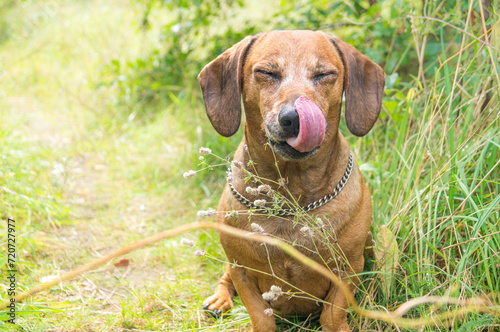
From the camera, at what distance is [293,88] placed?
2.21 m

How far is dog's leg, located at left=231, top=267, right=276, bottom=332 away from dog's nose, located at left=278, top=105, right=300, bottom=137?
0.86 metres

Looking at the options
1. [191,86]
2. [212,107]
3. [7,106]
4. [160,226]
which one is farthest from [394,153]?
[7,106]

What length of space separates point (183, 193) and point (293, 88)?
226 cm

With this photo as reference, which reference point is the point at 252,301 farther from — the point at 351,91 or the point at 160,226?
the point at 160,226

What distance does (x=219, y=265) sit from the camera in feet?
10.9

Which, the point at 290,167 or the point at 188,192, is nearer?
the point at 290,167

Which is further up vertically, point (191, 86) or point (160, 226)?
point (191, 86)

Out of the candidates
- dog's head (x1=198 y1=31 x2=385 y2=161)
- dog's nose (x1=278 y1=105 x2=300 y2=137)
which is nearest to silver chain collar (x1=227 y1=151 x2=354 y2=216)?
dog's head (x1=198 y1=31 x2=385 y2=161)

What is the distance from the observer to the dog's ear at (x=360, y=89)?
2.53 meters

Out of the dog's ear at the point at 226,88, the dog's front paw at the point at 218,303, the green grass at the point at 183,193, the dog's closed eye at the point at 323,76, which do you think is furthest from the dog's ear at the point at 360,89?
the dog's front paw at the point at 218,303

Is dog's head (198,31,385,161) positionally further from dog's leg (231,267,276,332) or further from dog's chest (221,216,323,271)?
dog's leg (231,267,276,332)

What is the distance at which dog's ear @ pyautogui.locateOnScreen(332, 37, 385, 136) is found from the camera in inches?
99.5

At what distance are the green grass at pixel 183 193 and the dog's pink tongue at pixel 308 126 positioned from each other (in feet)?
1.97

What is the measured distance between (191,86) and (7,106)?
220cm
